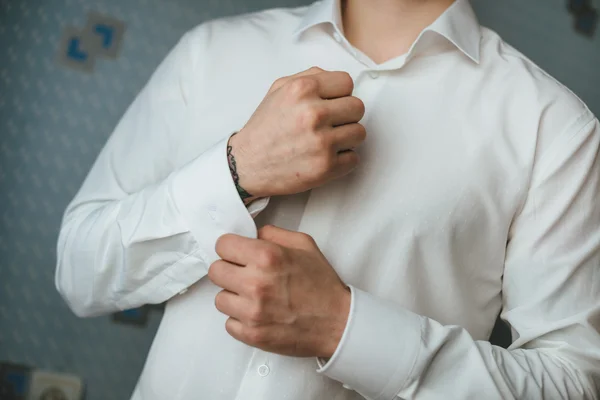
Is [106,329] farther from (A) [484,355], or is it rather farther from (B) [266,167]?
(A) [484,355]

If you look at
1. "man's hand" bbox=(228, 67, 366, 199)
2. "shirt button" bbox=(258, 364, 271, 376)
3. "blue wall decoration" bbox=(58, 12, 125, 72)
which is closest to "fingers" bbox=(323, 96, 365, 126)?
"man's hand" bbox=(228, 67, 366, 199)

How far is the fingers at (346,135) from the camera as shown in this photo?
77 centimetres

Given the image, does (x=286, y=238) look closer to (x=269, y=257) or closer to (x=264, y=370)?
(x=269, y=257)

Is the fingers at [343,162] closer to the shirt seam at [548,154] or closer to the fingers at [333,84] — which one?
the fingers at [333,84]

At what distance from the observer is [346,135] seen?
2.56 ft

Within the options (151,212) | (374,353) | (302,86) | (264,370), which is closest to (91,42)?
(151,212)

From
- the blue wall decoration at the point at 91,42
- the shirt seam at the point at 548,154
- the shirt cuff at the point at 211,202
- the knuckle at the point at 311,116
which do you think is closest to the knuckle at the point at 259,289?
the shirt cuff at the point at 211,202

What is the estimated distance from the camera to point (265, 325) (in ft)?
2.41

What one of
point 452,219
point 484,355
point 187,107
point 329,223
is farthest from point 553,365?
point 187,107

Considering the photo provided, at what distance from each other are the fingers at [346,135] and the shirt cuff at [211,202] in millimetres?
153

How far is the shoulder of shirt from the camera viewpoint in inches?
36.4

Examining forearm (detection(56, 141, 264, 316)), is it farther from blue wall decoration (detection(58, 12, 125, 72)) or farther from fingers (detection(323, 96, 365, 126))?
blue wall decoration (detection(58, 12, 125, 72))

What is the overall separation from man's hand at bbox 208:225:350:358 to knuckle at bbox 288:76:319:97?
0.19m

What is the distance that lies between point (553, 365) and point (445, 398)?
17cm
